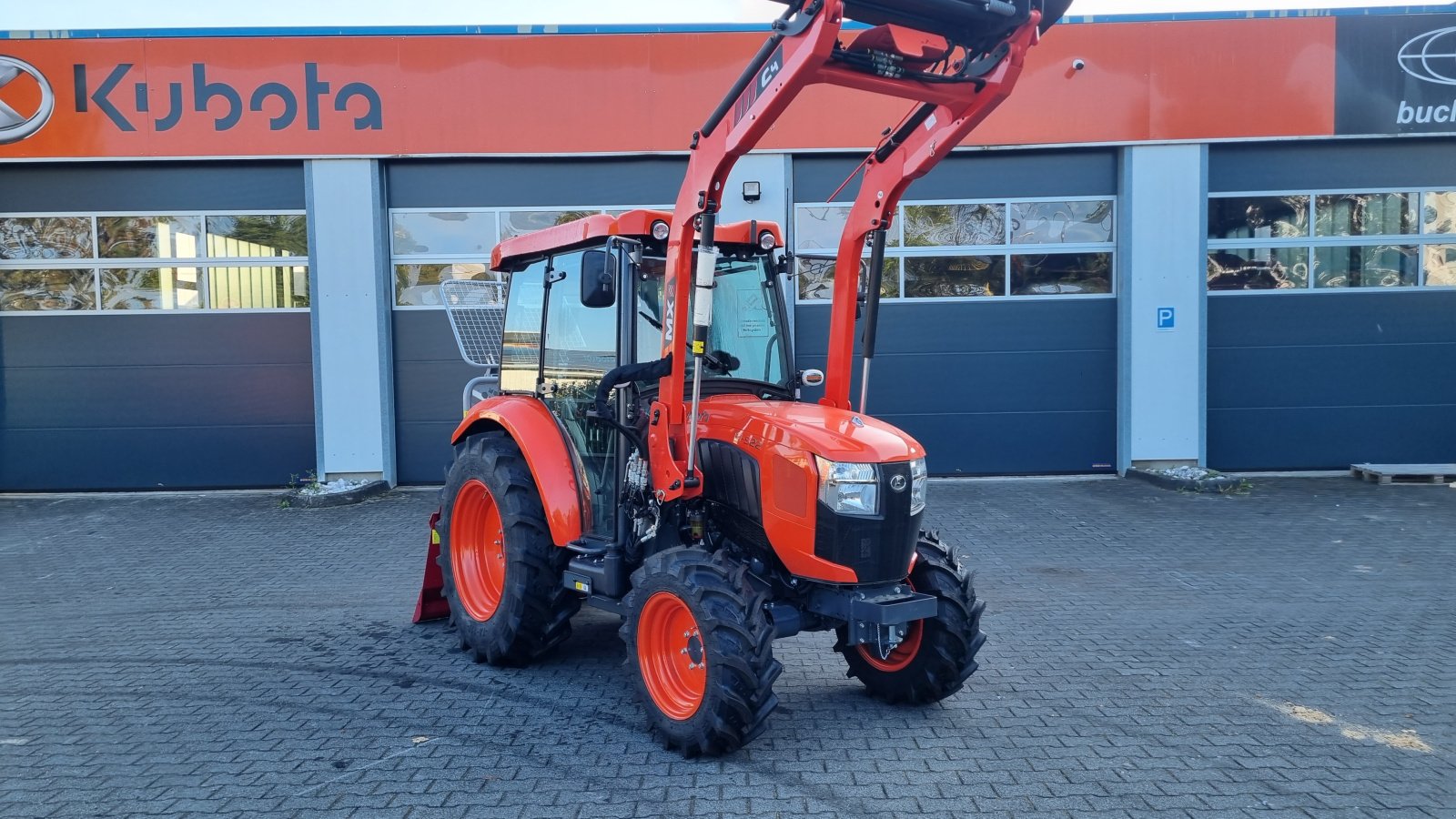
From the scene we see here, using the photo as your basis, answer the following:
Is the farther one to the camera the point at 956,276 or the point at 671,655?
the point at 956,276

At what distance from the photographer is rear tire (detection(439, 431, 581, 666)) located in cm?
480

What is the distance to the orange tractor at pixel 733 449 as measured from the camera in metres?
3.66

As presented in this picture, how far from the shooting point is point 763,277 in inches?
193

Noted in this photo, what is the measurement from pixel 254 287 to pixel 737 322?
7.96 m

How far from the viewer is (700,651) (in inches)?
153

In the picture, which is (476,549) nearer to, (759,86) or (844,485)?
(844,485)

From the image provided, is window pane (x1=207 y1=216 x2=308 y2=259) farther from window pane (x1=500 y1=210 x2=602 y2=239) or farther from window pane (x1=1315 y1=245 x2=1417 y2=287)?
window pane (x1=1315 y1=245 x2=1417 y2=287)

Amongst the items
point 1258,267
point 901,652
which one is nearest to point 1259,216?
point 1258,267

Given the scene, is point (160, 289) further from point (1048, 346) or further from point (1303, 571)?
point (1303, 571)

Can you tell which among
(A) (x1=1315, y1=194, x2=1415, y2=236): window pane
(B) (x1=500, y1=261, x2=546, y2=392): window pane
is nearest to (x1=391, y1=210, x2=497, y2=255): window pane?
(B) (x1=500, y1=261, x2=546, y2=392): window pane

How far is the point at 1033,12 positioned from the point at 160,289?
10.3m

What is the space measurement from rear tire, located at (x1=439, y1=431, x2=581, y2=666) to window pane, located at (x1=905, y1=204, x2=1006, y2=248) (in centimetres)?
654

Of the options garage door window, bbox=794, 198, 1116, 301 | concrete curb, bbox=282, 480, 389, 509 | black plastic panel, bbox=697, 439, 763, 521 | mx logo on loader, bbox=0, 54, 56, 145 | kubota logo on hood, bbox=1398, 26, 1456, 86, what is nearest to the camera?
black plastic panel, bbox=697, 439, 763, 521

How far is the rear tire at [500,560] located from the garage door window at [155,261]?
6.22 metres
